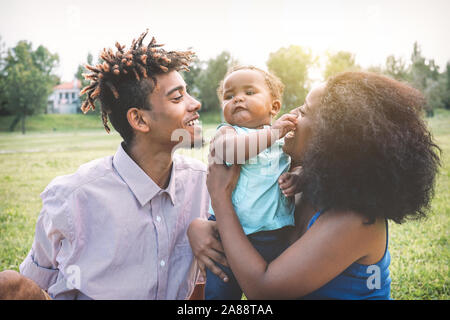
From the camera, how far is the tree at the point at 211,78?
43656mm

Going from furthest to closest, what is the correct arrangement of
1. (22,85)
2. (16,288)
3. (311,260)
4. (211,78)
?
(211,78) → (22,85) → (16,288) → (311,260)

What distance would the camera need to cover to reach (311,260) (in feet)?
5.44

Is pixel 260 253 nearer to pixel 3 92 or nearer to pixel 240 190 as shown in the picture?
pixel 240 190

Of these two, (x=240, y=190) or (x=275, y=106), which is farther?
(x=275, y=106)

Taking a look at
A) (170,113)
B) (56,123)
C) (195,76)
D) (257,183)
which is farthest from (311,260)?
(56,123)

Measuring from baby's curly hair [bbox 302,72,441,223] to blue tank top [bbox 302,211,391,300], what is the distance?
0.73 feet

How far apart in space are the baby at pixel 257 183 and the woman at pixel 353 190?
0.80 ft

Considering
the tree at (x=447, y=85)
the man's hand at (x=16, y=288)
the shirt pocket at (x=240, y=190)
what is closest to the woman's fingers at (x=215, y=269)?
the shirt pocket at (x=240, y=190)

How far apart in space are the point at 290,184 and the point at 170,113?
1.17 meters

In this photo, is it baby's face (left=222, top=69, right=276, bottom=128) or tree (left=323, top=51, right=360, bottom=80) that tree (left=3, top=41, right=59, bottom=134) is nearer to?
tree (left=323, top=51, right=360, bottom=80)

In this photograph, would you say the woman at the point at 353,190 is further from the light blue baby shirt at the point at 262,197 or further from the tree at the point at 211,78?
the tree at the point at 211,78

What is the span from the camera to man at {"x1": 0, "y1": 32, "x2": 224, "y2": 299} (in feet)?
7.25

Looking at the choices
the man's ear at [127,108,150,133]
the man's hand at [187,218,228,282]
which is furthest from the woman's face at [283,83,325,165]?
the man's ear at [127,108,150,133]

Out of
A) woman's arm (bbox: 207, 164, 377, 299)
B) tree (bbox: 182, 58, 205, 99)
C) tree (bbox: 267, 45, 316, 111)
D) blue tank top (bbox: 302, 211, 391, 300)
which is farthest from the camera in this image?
tree (bbox: 182, 58, 205, 99)
